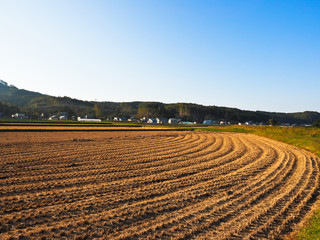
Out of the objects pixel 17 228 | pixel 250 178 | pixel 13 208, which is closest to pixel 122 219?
pixel 17 228

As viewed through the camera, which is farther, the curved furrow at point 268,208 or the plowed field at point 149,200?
the curved furrow at point 268,208

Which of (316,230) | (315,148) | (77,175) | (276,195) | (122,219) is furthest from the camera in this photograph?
(315,148)

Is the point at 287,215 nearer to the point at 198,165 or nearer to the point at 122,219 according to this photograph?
the point at 122,219

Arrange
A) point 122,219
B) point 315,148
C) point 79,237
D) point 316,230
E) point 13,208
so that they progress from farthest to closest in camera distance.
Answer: point 315,148
point 13,208
point 122,219
point 316,230
point 79,237

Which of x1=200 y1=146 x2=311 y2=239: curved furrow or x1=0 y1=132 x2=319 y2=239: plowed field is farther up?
x1=200 y1=146 x2=311 y2=239: curved furrow

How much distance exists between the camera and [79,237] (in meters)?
5.93

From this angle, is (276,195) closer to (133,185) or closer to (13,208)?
(133,185)

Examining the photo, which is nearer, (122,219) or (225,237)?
(225,237)

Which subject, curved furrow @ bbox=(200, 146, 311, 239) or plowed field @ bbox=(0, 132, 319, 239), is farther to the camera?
curved furrow @ bbox=(200, 146, 311, 239)

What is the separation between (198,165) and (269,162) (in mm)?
6692

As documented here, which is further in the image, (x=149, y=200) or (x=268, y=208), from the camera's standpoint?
(x=149, y=200)

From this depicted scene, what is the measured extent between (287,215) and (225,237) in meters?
3.26

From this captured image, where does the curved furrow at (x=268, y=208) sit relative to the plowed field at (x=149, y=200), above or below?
above

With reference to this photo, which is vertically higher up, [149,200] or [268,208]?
[268,208]
